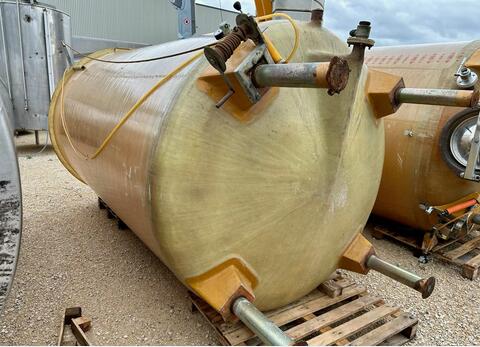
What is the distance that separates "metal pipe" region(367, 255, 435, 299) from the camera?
6.95ft

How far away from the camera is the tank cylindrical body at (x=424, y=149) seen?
3.04 meters

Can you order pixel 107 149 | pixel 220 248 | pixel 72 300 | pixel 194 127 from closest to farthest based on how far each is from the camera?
pixel 194 127
pixel 220 248
pixel 107 149
pixel 72 300

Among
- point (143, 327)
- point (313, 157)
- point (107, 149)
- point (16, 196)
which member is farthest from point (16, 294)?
point (313, 157)

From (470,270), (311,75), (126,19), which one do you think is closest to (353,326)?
(470,270)

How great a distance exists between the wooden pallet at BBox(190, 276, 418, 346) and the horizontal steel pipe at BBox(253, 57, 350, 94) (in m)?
1.39

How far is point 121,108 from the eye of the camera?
7.49ft

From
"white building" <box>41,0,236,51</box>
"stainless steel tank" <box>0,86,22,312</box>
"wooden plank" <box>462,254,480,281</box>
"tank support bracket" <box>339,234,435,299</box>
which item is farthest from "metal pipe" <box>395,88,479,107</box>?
"white building" <box>41,0,236,51</box>

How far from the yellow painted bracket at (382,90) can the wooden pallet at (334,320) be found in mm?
1193

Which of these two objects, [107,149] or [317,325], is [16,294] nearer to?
[107,149]

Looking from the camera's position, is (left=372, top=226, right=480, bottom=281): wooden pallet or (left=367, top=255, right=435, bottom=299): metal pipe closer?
(left=367, top=255, right=435, bottom=299): metal pipe

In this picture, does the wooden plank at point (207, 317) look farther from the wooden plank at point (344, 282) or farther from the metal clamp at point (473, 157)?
the metal clamp at point (473, 157)

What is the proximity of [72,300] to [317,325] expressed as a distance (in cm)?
160

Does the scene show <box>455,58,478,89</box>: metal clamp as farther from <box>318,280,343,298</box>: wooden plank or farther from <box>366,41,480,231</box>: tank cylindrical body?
<box>318,280,343,298</box>: wooden plank

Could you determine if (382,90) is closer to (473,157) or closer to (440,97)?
(440,97)
